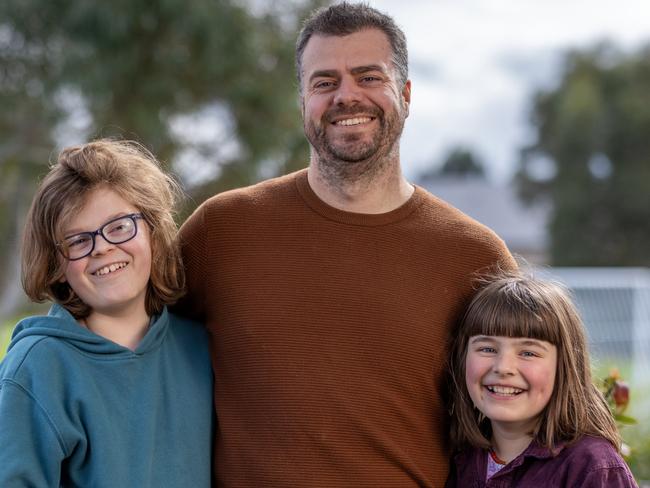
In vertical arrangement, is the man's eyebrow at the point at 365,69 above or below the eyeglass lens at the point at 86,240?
above

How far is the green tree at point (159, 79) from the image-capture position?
13.1 metres

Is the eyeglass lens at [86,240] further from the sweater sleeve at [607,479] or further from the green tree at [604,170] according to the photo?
the green tree at [604,170]

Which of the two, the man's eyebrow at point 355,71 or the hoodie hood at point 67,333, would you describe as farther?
the man's eyebrow at point 355,71

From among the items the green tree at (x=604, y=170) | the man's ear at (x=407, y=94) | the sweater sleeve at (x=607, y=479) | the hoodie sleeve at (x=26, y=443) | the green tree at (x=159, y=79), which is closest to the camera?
the hoodie sleeve at (x=26, y=443)

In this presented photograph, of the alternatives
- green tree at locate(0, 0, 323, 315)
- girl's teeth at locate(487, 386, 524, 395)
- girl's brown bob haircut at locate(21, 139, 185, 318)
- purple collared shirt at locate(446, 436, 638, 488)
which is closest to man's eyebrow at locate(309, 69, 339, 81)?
girl's brown bob haircut at locate(21, 139, 185, 318)

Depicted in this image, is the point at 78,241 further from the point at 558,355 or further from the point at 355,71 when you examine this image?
the point at 558,355

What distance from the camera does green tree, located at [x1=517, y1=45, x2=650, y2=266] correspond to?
106 feet

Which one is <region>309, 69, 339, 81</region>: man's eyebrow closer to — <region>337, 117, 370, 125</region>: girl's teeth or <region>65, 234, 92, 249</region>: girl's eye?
<region>337, 117, 370, 125</region>: girl's teeth

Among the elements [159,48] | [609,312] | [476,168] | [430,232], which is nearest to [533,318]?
[430,232]

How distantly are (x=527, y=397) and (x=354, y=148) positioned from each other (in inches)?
37.7

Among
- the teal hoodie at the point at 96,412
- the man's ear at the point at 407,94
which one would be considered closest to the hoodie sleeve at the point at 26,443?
the teal hoodie at the point at 96,412

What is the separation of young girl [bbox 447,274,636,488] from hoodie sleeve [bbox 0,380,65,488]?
4.02 feet

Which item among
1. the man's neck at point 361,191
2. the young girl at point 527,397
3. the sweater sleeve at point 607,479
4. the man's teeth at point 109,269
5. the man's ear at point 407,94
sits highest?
the man's ear at point 407,94

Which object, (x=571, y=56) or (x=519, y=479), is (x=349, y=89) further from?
(x=571, y=56)
